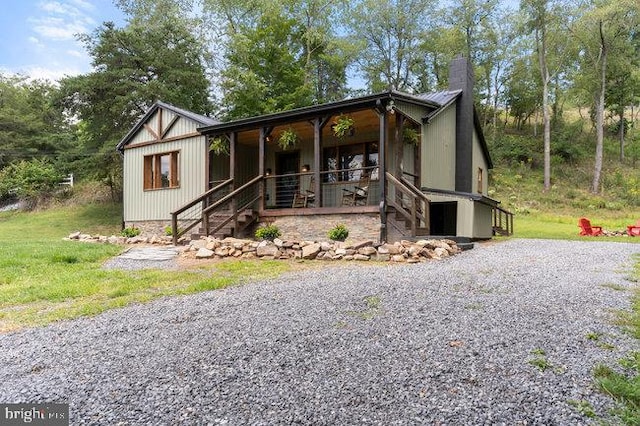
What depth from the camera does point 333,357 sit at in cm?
290

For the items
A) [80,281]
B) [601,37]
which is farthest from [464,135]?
[601,37]

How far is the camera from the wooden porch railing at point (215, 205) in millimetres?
10568

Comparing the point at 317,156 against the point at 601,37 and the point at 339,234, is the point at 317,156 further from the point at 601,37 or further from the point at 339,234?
the point at 601,37

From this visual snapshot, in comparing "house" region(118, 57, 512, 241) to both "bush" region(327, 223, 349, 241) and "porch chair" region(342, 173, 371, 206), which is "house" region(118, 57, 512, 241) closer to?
"porch chair" region(342, 173, 371, 206)

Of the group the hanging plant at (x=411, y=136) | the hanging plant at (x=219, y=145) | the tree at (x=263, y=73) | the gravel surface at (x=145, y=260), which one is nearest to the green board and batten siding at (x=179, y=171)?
the hanging plant at (x=219, y=145)

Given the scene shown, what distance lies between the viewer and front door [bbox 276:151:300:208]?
518 inches

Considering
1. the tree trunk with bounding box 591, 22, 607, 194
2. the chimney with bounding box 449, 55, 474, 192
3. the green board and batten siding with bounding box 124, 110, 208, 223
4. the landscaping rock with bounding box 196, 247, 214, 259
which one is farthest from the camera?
the tree trunk with bounding box 591, 22, 607, 194

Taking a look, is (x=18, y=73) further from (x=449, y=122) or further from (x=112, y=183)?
(x=449, y=122)

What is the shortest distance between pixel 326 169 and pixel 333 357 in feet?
33.2

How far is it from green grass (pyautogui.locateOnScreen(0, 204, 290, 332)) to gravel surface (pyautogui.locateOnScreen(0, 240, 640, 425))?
0.53 metres

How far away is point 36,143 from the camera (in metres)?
28.9

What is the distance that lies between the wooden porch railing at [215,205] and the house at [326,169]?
0.14ft

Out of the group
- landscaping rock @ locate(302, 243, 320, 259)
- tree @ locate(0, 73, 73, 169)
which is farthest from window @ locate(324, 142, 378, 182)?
tree @ locate(0, 73, 73, 169)

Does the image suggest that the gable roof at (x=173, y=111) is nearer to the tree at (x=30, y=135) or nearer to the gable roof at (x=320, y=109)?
the gable roof at (x=320, y=109)
